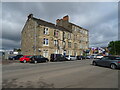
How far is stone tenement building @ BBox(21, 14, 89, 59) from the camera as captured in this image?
26384 mm

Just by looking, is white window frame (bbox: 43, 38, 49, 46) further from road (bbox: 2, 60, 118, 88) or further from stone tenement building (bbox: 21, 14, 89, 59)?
road (bbox: 2, 60, 118, 88)

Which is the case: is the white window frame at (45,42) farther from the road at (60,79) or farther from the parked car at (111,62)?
the road at (60,79)

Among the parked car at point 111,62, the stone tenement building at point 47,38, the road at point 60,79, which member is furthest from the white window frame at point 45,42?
the road at point 60,79

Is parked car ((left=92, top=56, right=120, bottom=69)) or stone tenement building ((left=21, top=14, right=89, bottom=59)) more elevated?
stone tenement building ((left=21, top=14, right=89, bottom=59))

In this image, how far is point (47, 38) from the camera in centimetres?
2769

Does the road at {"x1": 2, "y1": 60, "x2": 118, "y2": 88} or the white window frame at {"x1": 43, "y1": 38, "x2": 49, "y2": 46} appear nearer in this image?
the road at {"x1": 2, "y1": 60, "x2": 118, "y2": 88}

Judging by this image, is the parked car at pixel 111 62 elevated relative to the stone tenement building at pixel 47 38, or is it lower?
lower

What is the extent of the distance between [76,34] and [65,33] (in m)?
7.31

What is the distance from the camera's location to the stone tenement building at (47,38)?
2638 cm

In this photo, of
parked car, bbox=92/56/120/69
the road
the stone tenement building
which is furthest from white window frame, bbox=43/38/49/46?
the road

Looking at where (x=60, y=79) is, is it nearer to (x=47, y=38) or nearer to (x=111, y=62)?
(x=111, y=62)

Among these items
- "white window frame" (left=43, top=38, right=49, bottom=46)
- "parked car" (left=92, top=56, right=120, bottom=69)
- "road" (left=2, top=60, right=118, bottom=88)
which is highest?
"white window frame" (left=43, top=38, right=49, bottom=46)

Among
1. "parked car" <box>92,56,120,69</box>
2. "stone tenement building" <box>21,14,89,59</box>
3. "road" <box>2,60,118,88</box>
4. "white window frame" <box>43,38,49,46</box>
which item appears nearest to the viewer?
"road" <box>2,60,118,88</box>

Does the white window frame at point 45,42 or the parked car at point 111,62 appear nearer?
the parked car at point 111,62
